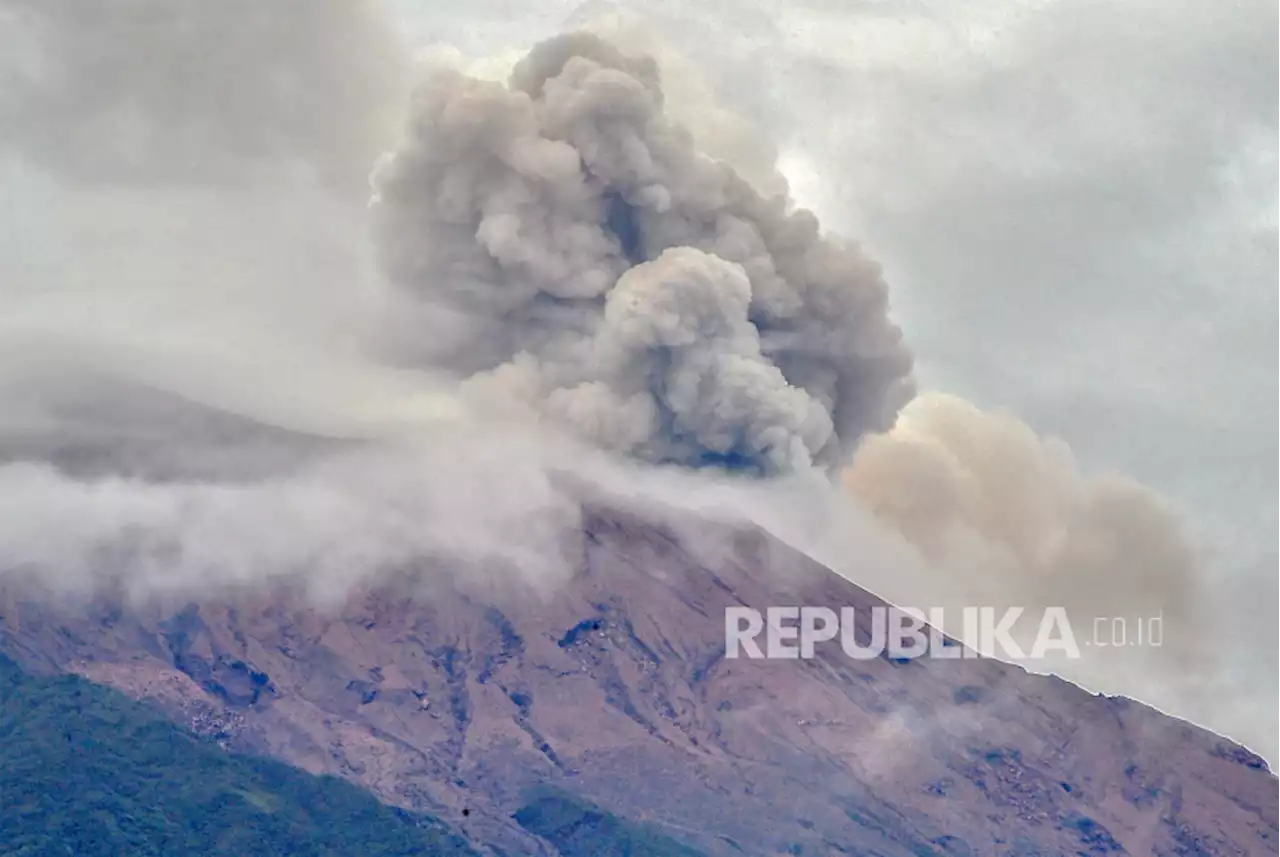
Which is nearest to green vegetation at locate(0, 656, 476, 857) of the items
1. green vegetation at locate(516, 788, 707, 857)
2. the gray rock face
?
the gray rock face

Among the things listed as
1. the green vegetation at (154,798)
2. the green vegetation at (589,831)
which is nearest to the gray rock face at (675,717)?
the green vegetation at (589,831)

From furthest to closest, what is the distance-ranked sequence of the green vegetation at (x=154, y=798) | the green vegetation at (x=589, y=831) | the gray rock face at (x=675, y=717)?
the gray rock face at (x=675, y=717) < the green vegetation at (x=589, y=831) < the green vegetation at (x=154, y=798)

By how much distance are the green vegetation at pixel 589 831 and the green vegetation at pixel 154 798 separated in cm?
458

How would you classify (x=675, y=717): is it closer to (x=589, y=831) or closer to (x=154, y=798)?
(x=589, y=831)

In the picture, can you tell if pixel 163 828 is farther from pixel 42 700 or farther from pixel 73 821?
pixel 42 700

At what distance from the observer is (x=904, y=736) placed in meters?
118

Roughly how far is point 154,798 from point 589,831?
861 inches

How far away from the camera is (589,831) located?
103 meters

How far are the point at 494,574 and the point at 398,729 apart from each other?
566 inches

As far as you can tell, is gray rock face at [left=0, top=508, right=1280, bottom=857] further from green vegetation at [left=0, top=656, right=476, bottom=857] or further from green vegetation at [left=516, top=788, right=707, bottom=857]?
green vegetation at [left=0, top=656, right=476, bottom=857]

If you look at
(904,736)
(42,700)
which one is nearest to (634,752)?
(904,736)

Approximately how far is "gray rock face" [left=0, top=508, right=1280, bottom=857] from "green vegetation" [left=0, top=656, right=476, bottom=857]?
3057 millimetres

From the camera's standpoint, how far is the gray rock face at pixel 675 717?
11012cm

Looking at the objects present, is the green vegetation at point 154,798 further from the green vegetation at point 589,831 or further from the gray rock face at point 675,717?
the green vegetation at point 589,831
